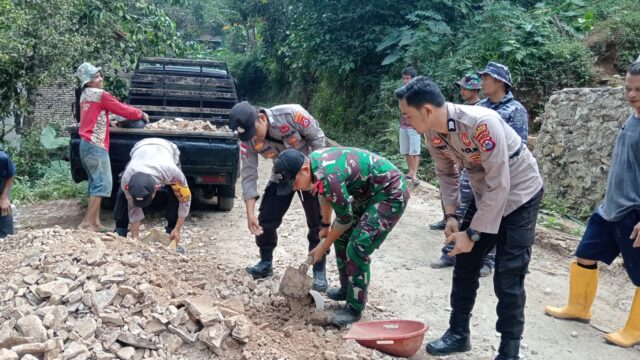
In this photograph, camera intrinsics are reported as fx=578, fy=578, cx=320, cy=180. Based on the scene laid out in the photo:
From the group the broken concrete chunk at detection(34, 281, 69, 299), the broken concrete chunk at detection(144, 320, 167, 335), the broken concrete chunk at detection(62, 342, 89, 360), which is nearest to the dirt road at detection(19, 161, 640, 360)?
the broken concrete chunk at detection(144, 320, 167, 335)

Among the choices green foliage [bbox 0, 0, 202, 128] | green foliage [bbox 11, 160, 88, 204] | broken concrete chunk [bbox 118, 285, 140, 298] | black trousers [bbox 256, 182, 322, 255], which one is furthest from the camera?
green foliage [bbox 0, 0, 202, 128]

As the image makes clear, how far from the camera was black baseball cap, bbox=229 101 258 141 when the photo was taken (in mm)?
4109

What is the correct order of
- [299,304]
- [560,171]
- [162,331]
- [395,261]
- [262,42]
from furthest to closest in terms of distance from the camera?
[262,42] < [560,171] < [395,261] < [299,304] < [162,331]

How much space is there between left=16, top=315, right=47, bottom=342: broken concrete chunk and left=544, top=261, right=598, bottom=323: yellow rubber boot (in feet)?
11.6

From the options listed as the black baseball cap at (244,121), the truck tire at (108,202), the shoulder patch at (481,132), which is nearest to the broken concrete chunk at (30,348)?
the black baseball cap at (244,121)

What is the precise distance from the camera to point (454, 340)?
367 centimetres

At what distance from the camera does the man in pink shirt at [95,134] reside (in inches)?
240

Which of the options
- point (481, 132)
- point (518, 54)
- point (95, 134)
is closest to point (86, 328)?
point (481, 132)

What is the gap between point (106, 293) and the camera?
11.3 feet

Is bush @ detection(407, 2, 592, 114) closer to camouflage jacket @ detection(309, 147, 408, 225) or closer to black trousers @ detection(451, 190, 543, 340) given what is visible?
camouflage jacket @ detection(309, 147, 408, 225)

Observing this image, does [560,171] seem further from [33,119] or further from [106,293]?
[33,119]

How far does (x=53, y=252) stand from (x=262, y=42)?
1914 centimetres

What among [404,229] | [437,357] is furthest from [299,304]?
[404,229]

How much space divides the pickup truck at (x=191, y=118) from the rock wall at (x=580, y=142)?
404 centimetres
